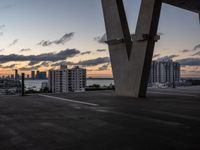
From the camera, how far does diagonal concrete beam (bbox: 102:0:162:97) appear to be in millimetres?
12148

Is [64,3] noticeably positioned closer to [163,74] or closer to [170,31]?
[170,31]

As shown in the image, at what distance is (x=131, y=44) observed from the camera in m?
13.7

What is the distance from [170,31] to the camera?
2542 cm

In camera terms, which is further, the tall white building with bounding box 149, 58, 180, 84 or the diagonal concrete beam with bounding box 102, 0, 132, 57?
the tall white building with bounding box 149, 58, 180, 84

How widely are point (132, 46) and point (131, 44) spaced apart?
2.20 ft

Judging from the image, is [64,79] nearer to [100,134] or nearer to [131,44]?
[131,44]

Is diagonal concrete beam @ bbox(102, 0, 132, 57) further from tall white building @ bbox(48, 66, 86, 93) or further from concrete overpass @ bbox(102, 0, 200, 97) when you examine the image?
tall white building @ bbox(48, 66, 86, 93)

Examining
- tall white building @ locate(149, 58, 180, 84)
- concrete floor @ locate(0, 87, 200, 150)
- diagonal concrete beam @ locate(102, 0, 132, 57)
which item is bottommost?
concrete floor @ locate(0, 87, 200, 150)

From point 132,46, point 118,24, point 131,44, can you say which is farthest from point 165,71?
point 132,46

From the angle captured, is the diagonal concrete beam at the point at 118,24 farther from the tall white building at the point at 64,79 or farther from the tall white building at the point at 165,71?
the tall white building at the point at 64,79

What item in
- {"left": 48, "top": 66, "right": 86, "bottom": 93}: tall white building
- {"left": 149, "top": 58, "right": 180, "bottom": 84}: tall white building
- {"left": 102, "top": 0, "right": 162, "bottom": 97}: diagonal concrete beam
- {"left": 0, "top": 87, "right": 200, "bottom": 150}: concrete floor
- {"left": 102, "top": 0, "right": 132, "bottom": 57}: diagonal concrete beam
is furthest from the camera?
{"left": 48, "top": 66, "right": 86, "bottom": 93}: tall white building

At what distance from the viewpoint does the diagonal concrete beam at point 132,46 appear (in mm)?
12148

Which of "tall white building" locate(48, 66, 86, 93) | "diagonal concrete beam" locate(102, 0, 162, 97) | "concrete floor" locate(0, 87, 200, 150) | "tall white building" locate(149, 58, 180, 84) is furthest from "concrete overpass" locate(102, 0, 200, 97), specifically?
"tall white building" locate(48, 66, 86, 93)

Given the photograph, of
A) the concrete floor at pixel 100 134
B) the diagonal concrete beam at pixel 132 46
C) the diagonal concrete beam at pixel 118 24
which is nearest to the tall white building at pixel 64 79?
the diagonal concrete beam at pixel 132 46
